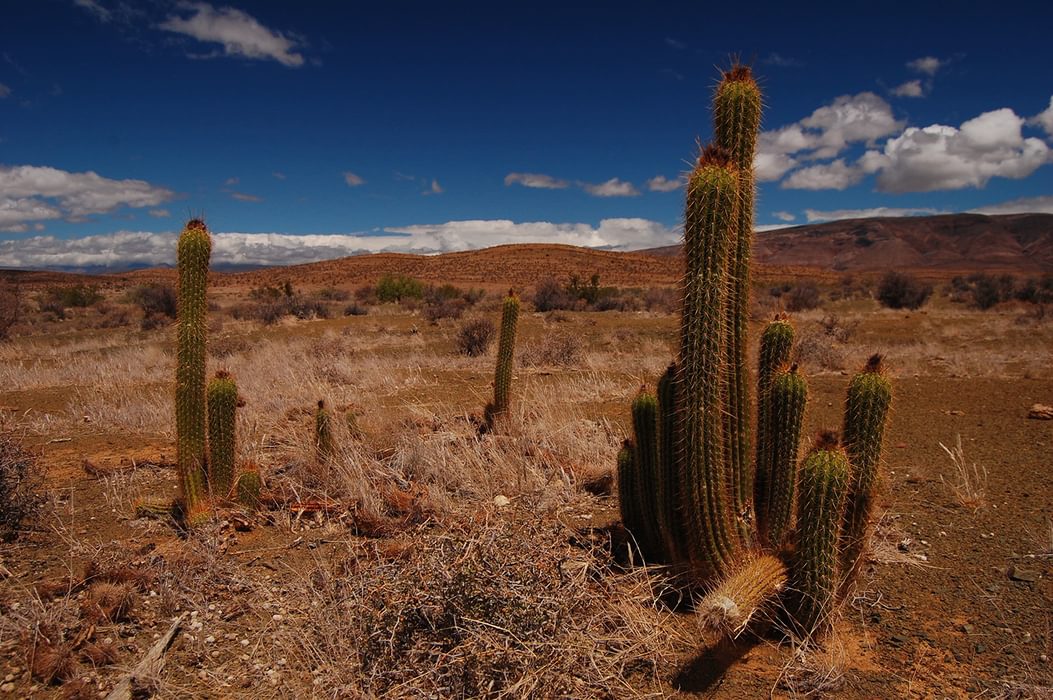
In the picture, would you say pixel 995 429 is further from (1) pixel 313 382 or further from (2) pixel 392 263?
(2) pixel 392 263

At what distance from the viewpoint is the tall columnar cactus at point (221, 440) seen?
5.16 metres

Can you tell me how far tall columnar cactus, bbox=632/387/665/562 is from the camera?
4.27 metres

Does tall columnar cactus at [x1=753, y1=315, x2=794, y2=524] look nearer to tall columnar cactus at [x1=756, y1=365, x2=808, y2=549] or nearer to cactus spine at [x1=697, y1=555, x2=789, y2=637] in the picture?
tall columnar cactus at [x1=756, y1=365, x2=808, y2=549]

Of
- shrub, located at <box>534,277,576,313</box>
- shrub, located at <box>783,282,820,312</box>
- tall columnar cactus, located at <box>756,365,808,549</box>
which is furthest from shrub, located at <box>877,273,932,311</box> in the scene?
tall columnar cactus, located at <box>756,365,808,549</box>

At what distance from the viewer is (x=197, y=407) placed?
508cm

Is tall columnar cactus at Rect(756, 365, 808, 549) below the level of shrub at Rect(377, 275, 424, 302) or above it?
below

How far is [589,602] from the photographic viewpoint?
3396mm

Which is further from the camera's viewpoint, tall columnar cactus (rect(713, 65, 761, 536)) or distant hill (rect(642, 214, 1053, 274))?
distant hill (rect(642, 214, 1053, 274))

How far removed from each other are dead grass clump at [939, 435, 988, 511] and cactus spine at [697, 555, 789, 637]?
2636mm

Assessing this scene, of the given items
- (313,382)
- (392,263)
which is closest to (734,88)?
(313,382)

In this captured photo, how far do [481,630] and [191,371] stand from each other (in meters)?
3.43

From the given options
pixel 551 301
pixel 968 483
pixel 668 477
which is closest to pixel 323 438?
pixel 668 477

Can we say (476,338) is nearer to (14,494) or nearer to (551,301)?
(14,494)

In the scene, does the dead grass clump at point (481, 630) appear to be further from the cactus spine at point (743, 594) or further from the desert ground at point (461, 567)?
the cactus spine at point (743, 594)
